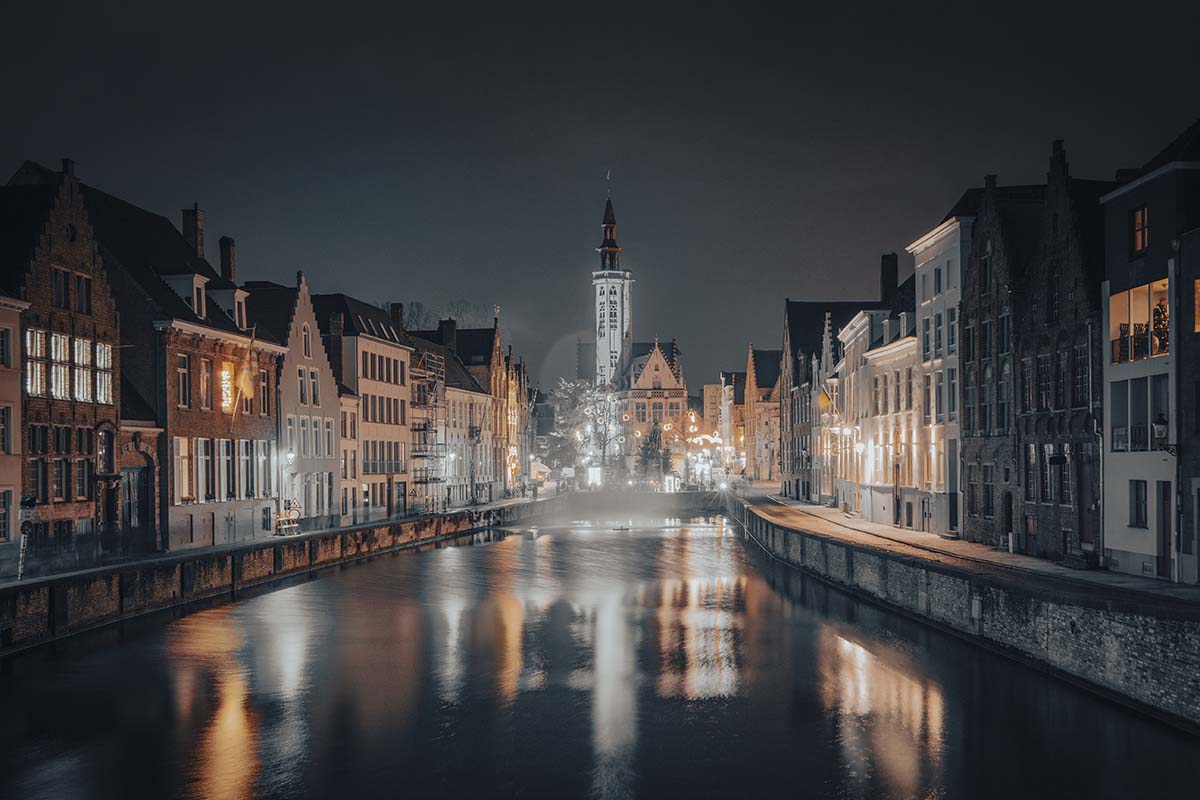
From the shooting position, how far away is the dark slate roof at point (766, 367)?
5624 inches

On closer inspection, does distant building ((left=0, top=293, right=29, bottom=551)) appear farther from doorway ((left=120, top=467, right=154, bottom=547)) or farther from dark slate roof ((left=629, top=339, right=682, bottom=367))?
dark slate roof ((left=629, top=339, right=682, bottom=367))


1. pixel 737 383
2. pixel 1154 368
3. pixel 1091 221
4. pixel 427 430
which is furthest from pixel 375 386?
pixel 737 383

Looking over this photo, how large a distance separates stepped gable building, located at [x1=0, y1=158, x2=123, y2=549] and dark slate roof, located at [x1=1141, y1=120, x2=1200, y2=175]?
3311cm

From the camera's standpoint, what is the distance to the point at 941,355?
50125mm

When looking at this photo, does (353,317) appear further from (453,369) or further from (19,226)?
(19,226)

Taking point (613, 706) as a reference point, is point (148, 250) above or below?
above

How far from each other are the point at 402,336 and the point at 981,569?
177 ft

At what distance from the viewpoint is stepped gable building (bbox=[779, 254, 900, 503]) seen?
8425 centimetres

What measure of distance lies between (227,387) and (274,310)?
9263mm

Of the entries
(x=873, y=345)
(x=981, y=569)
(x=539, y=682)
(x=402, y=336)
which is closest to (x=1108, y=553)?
(x=981, y=569)

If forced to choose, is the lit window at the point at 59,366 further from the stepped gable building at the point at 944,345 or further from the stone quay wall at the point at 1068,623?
the stepped gable building at the point at 944,345

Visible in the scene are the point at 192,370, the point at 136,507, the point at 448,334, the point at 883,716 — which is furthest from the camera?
the point at 448,334

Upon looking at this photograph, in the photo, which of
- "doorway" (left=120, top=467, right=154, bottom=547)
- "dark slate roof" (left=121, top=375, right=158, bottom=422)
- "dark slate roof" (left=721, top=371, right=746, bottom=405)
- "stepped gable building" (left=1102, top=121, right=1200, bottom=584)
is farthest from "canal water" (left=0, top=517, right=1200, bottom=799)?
"dark slate roof" (left=721, top=371, right=746, bottom=405)

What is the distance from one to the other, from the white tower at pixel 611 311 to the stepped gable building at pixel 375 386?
103 m
